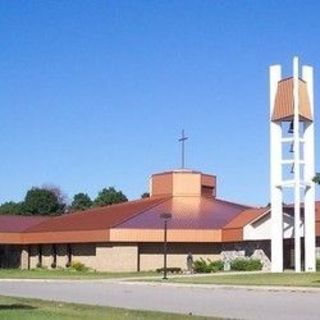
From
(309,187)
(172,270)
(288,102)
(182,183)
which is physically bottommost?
(172,270)

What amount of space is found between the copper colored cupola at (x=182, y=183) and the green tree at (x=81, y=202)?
192ft

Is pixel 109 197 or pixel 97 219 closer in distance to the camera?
pixel 97 219

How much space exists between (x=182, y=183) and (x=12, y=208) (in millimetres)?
64999

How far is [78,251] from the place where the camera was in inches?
2574

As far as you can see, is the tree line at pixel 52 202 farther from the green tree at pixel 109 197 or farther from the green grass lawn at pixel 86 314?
the green grass lawn at pixel 86 314

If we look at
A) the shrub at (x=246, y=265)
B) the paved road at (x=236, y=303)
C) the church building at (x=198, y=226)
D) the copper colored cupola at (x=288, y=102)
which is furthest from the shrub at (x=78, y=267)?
→ the paved road at (x=236, y=303)

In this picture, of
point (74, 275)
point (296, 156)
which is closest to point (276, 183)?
point (296, 156)

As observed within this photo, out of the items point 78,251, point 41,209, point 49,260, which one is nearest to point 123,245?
point 78,251

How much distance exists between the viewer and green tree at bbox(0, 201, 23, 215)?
125938mm

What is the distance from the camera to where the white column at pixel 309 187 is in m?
52.6

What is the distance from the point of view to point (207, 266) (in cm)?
5691

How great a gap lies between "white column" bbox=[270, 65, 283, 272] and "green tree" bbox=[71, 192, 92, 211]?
256 ft

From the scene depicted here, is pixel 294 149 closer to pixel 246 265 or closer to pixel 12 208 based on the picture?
pixel 246 265

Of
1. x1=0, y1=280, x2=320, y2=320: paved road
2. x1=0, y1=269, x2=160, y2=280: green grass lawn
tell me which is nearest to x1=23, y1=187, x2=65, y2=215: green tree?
x1=0, y1=269, x2=160, y2=280: green grass lawn
